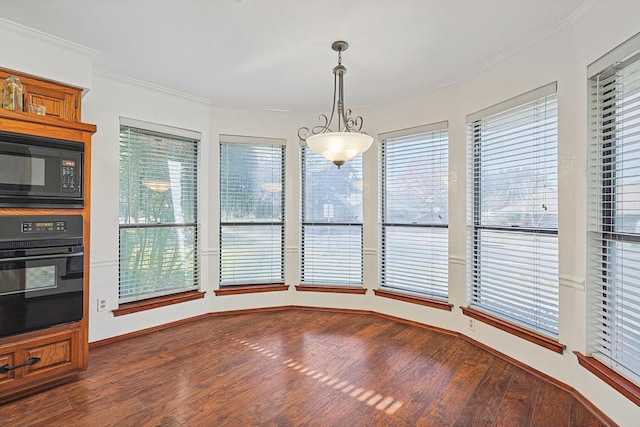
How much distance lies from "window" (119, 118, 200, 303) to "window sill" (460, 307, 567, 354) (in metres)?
3.27

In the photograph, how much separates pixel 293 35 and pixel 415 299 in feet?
10.1

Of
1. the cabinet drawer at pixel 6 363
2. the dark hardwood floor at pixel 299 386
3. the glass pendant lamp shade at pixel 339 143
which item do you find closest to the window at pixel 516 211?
the dark hardwood floor at pixel 299 386

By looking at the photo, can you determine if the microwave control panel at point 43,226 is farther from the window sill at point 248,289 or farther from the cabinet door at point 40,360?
the window sill at point 248,289

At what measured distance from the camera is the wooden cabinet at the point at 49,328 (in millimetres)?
2396

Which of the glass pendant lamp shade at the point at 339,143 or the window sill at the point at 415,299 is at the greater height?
the glass pendant lamp shade at the point at 339,143

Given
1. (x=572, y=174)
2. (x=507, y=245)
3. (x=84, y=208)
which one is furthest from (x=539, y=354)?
(x=84, y=208)

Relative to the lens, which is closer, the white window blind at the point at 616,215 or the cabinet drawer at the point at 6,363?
the white window blind at the point at 616,215

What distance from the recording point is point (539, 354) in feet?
9.09

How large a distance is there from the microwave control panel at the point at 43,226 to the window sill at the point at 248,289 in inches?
82.9

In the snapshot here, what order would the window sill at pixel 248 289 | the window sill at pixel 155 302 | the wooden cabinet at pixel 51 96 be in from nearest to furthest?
1. the wooden cabinet at pixel 51 96
2. the window sill at pixel 155 302
3. the window sill at pixel 248 289

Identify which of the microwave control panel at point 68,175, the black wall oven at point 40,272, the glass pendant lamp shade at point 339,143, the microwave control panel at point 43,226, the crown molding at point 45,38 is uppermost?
the crown molding at point 45,38

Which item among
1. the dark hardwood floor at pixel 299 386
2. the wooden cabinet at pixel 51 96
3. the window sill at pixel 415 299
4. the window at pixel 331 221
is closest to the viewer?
the dark hardwood floor at pixel 299 386

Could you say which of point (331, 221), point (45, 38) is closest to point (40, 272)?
point (45, 38)

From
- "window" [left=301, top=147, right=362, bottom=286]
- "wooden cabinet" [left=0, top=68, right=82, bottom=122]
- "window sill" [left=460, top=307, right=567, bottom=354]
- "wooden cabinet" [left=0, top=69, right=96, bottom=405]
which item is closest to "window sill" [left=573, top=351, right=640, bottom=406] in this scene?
"window sill" [left=460, top=307, right=567, bottom=354]
